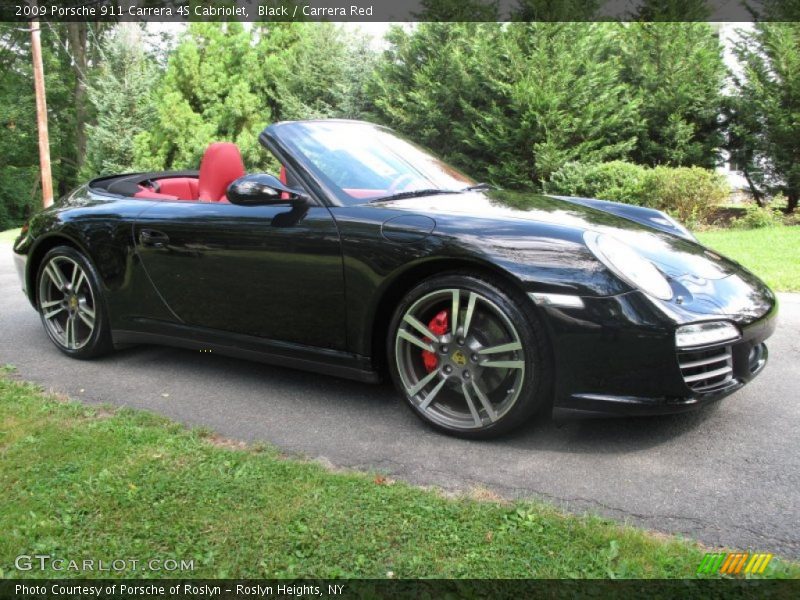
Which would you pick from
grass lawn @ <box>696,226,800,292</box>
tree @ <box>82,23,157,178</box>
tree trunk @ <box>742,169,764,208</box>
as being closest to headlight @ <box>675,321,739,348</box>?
grass lawn @ <box>696,226,800,292</box>

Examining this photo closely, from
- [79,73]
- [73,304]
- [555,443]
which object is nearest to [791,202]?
[555,443]

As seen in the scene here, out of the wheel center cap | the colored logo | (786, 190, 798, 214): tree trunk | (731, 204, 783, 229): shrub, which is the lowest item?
the colored logo

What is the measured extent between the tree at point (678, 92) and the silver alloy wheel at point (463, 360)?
38.4ft

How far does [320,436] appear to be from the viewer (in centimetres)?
314

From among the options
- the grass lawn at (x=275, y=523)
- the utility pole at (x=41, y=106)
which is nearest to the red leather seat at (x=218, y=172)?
the grass lawn at (x=275, y=523)

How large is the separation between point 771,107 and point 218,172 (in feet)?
37.2

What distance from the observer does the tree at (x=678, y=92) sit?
13375 mm

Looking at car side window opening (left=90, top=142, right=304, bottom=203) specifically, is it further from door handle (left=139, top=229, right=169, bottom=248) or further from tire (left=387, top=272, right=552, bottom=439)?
tire (left=387, top=272, right=552, bottom=439)

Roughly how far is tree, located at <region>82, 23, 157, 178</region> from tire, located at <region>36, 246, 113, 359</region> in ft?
61.6

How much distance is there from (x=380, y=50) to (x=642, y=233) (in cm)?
1612

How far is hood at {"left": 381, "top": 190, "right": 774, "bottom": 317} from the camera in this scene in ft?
9.25

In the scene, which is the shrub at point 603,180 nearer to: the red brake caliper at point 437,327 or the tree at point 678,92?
the tree at point 678,92

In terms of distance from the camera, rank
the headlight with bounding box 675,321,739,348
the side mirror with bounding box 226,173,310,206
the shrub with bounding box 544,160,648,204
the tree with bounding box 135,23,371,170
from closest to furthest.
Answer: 1. the headlight with bounding box 675,321,739,348
2. the side mirror with bounding box 226,173,310,206
3. the shrub with bounding box 544,160,648,204
4. the tree with bounding box 135,23,371,170

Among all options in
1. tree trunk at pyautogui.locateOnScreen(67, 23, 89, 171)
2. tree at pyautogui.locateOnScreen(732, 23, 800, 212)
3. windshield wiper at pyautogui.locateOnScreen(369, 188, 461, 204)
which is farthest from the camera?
tree trunk at pyautogui.locateOnScreen(67, 23, 89, 171)
